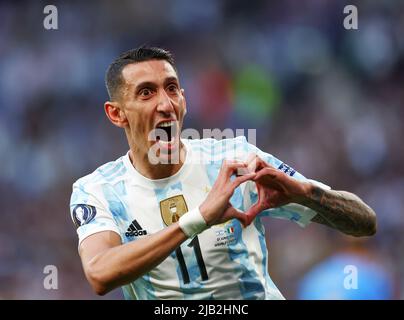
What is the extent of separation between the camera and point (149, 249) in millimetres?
3641

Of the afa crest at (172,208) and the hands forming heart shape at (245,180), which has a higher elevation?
the hands forming heart shape at (245,180)

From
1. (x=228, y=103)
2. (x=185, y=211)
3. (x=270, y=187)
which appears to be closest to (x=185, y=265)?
(x=185, y=211)

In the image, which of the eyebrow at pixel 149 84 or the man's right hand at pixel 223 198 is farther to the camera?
the eyebrow at pixel 149 84

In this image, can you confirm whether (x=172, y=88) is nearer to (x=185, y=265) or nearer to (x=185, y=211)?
(x=185, y=211)

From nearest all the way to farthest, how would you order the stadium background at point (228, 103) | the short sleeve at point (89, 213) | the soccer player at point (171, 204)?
the soccer player at point (171, 204), the short sleeve at point (89, 213), the stadium background at point (228, 103)

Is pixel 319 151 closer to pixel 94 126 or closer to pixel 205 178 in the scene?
pixel 94 126

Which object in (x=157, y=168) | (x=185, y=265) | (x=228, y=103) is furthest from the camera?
(x=228, y=103)

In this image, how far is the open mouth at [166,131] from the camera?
4379 millimetres

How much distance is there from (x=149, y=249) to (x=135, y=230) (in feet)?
2.21

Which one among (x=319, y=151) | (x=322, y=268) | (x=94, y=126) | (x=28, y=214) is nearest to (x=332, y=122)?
(x=319, y=151)

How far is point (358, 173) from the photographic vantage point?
29.0ft

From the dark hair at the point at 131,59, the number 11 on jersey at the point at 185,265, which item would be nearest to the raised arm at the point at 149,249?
the number 11 on jersey at the point at 185,265

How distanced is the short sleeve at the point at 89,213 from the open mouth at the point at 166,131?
0.53 m

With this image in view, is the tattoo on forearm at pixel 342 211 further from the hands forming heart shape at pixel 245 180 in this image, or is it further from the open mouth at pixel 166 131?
the open mouth at pixel 166 131
